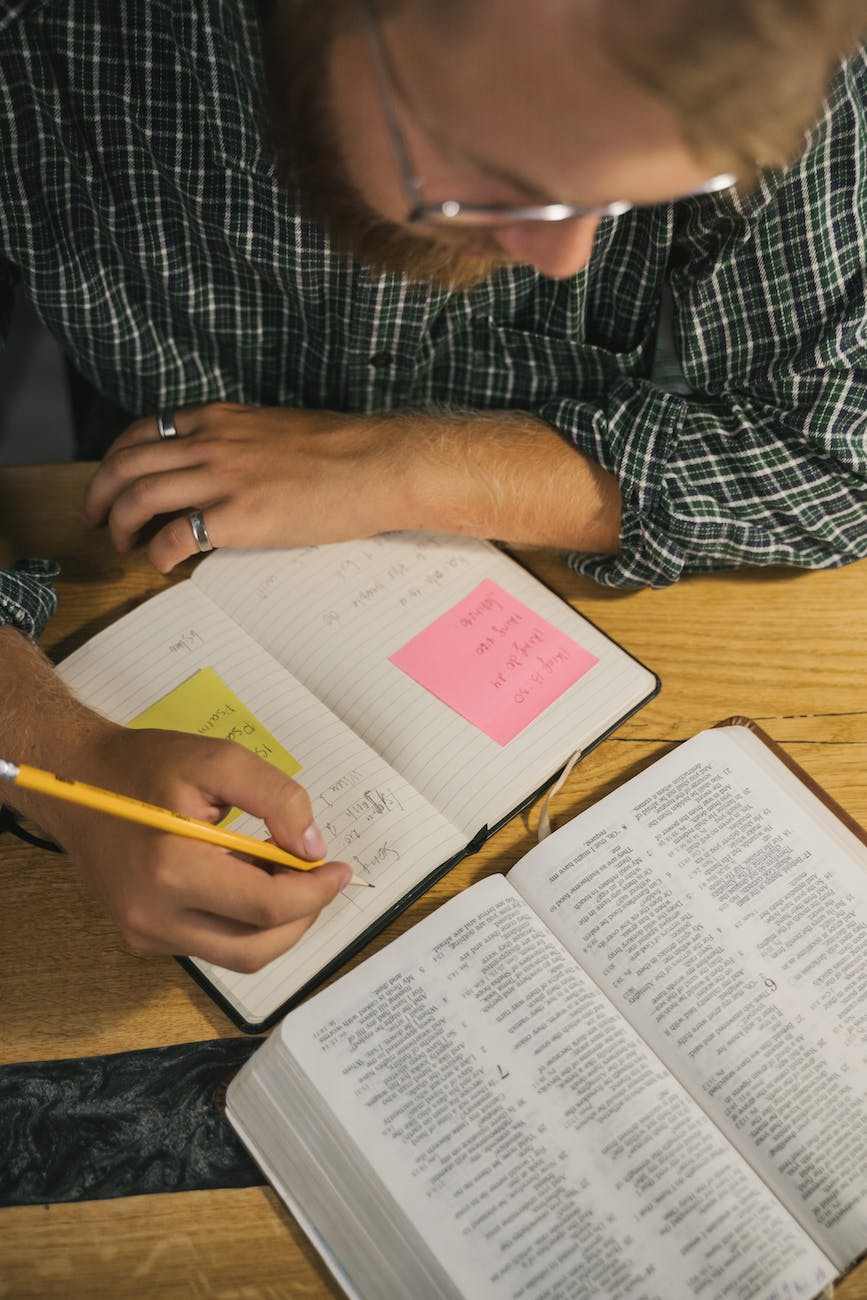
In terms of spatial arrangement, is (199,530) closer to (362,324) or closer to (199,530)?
(199,530)

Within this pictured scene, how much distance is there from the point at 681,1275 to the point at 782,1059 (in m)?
0.15

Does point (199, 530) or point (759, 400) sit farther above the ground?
point (759, 400)

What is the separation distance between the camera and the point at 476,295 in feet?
2.95

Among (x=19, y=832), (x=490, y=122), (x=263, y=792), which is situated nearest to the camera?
(x=490, y=122)

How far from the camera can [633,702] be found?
0.78 meters

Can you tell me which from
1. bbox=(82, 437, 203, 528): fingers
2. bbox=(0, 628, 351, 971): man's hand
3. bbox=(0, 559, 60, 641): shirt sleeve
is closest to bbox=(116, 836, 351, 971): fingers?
bbox=(0, 628, 351, 971): man's hand

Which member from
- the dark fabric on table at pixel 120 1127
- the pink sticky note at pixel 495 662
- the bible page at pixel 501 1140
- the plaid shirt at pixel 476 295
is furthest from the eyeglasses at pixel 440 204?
the dark fabric on table at pixel 120 1127

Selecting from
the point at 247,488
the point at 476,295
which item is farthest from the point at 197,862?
the point at 476,295

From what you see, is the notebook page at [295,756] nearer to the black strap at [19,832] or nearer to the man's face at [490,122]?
the black strap at [19,832]

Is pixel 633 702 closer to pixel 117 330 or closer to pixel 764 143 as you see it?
pixel 764 143

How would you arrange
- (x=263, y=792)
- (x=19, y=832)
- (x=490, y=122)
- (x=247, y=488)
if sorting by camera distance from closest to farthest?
(x=490, y=122)
(x=263, y=792)
(x=19, y=832)
(x=247, y=488)

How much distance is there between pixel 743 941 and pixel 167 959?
1.39 feet

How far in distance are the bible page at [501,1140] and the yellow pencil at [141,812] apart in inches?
4.0

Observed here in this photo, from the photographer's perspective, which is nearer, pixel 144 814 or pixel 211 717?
pixel 144 814
